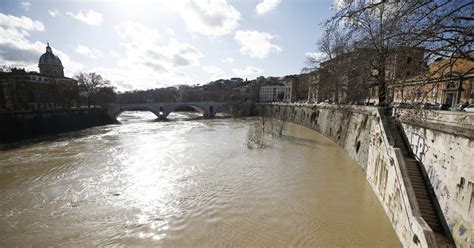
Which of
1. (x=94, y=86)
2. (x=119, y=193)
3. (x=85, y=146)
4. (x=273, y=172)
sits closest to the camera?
(x=119, y=193)

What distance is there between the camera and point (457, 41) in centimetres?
402

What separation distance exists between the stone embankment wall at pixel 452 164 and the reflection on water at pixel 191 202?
65.7 inches

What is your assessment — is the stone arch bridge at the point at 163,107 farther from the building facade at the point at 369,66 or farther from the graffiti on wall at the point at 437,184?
the graffiti on wall at the point at 437,184

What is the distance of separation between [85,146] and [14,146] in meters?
6.72

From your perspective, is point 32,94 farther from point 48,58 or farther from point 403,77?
point 403,77

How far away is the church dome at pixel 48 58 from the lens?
4934 centimetres

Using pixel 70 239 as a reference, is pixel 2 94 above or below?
above

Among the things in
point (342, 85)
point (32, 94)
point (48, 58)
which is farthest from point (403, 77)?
point (48, 58)

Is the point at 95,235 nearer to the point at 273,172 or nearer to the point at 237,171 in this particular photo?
the point at 237,171

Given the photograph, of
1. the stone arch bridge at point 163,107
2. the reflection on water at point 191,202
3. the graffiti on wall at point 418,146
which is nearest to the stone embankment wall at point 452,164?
the graffiti on wall at point 418,146

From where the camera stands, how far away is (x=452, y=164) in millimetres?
5008

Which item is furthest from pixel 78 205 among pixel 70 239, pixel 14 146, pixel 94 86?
pixel 94 86

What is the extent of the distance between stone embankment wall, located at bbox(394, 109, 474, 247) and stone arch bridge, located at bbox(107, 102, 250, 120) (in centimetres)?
4146

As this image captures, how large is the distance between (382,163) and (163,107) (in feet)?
138
